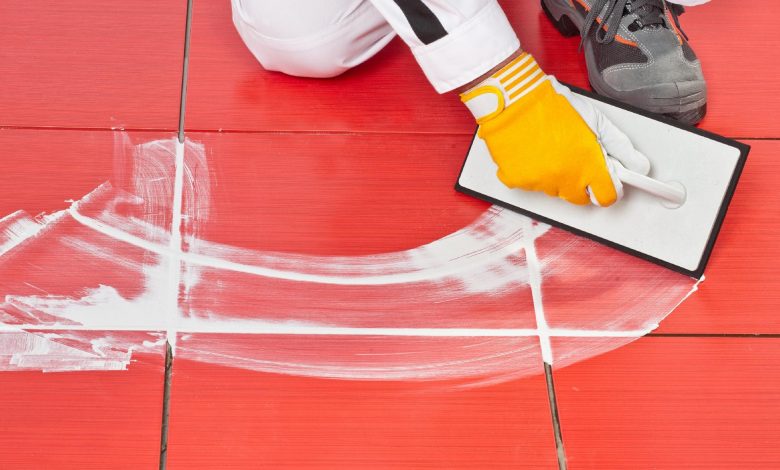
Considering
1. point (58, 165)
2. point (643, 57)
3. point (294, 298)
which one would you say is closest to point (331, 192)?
point (294, 298)

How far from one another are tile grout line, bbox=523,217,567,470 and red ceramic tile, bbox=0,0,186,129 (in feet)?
1.98

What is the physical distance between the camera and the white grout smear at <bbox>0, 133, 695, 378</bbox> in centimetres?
103

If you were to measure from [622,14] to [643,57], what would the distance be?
0.09 metres

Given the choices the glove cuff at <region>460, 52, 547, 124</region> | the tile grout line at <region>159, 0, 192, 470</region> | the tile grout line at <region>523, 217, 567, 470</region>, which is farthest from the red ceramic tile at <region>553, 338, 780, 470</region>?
the tile grout line at <region>159, 0, 192, 470</region>

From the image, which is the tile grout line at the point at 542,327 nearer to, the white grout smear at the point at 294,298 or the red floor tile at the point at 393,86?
the white grout smear at the point at 294,298

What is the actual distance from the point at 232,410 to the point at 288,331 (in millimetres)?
132

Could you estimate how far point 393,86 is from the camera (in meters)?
1.30

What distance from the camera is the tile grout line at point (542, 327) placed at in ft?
3.23

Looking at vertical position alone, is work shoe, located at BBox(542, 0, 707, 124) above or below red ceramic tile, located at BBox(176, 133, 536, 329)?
above

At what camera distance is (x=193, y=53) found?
1.33 metres

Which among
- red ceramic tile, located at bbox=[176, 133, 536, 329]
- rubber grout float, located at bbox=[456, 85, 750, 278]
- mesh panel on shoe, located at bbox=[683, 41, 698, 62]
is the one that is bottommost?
red ceramic tile, located at bbox=[176, 133, 536, 329]

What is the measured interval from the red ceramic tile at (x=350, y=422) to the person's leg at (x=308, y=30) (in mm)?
525

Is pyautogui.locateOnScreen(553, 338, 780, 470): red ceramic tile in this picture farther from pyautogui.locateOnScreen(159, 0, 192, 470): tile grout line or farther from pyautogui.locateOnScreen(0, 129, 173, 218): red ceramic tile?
pyautogui.locateOnScreen(0, 129, 173, 218): red ceramic tile

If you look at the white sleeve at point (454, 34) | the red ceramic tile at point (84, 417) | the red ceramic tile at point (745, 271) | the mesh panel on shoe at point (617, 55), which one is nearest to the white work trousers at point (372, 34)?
the white sleeve at point (454, 34)
